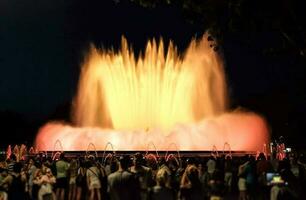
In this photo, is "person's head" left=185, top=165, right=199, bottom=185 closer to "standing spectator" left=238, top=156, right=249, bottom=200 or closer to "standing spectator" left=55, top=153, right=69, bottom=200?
"standing spectator" left=238, top=156, right=249, bottom=200

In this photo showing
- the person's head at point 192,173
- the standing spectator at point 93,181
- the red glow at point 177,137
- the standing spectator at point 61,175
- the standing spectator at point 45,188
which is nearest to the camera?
the standing spectator at point 45,188

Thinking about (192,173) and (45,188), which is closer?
(45,188)

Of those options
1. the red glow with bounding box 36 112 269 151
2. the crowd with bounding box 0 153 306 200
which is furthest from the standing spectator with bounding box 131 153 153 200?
the red glow with bounding box 36 112 269 151

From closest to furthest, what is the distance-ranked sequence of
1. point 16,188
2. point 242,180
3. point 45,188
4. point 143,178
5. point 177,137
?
point 16,188
point 45,188
point 143,178
point 242,180
point 177,137

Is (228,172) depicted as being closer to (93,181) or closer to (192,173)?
(192,173)

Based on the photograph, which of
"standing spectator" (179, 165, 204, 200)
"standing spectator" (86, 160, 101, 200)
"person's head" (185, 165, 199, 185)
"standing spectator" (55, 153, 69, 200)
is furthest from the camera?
"standing spectator" (55, 153, 69, 200)

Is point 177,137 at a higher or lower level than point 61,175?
higher

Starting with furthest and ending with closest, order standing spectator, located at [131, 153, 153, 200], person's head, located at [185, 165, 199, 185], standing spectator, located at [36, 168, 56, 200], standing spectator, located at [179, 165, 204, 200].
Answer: person's head, located at [185, 165, 199, 185], standing spectator, located at [179, 165, 204, 200], standing spectator, located at [131, 153, 153, 200], standing spectator, located at [36, 168, 56, 200]

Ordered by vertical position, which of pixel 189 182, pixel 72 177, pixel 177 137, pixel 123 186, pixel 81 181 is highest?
pixel 177 137

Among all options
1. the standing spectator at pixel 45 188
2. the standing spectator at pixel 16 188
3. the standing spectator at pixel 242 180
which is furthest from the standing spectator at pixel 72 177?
the standing spectator at pixel 242 180

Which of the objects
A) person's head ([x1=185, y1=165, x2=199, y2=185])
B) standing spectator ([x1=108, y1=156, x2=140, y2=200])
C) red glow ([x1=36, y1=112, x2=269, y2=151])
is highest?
red glow ([x1=36, y1=112, x2=269, y2=151])

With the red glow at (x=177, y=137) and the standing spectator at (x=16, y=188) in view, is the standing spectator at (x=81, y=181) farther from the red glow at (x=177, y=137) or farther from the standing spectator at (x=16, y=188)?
the red glow at (x=177, y=137)

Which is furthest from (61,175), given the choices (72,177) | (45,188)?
(45,188)

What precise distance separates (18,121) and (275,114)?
51.0 meters
